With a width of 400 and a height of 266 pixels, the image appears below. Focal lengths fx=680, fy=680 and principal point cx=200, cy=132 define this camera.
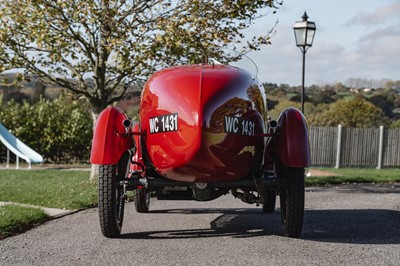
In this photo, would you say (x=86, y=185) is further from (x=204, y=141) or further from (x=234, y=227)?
(x=204, y=141)

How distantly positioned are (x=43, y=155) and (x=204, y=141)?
17428 mm

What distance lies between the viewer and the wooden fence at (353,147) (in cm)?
2766

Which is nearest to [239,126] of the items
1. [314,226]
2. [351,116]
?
[314,226]

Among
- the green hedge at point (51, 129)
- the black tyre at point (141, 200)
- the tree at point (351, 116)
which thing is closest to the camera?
the black tyre at point (141, 200)

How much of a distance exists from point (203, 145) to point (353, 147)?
22.0m

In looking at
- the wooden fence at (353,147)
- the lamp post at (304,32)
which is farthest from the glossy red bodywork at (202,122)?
the wooden fence at (353,147)

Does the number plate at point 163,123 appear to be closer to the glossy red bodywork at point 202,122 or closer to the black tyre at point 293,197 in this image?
the glossy red bodywork at point 202,122

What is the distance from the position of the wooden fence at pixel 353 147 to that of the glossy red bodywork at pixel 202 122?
2063cm

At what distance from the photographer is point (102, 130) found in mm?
7555

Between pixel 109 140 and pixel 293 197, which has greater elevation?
pixel 109 140

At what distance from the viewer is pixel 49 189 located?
1320 cm

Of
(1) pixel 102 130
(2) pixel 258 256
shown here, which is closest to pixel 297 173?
(2) pixel 258 256

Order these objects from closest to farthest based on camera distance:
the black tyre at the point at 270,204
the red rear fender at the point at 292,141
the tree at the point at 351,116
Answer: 1. the red rear fender at the point at 292,141
2. the black tyre at the point at 270,204
3. the tree at the point at 351,116

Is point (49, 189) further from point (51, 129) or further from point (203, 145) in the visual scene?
point (51, 129)
